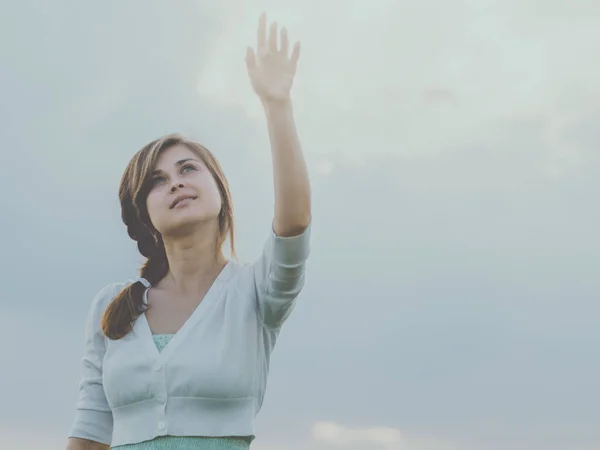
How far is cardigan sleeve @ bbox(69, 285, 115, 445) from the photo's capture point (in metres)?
4.24

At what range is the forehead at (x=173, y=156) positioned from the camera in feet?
13.8

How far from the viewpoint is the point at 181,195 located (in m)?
4.09

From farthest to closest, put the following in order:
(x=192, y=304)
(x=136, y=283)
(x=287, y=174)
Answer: (x=136, y=283) < (x=192, y=304) < (x=287, y=174)

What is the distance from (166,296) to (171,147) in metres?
0.71

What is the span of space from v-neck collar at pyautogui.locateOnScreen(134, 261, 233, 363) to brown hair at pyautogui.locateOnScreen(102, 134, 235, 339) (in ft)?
0.24

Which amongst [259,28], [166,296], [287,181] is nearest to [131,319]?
[166,296]

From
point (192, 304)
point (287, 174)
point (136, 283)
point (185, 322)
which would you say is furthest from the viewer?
point (136, 283)

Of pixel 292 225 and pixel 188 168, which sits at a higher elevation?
pixel 188 168

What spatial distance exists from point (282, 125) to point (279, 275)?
2.10ft

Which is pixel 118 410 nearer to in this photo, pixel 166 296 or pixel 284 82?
pixel 166 296

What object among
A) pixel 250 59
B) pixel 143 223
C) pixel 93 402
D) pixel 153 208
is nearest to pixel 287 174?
pixel 250 59

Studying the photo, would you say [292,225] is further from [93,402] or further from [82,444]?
[82,444]

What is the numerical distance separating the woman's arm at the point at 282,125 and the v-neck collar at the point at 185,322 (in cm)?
56

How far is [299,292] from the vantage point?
395 centimetres
